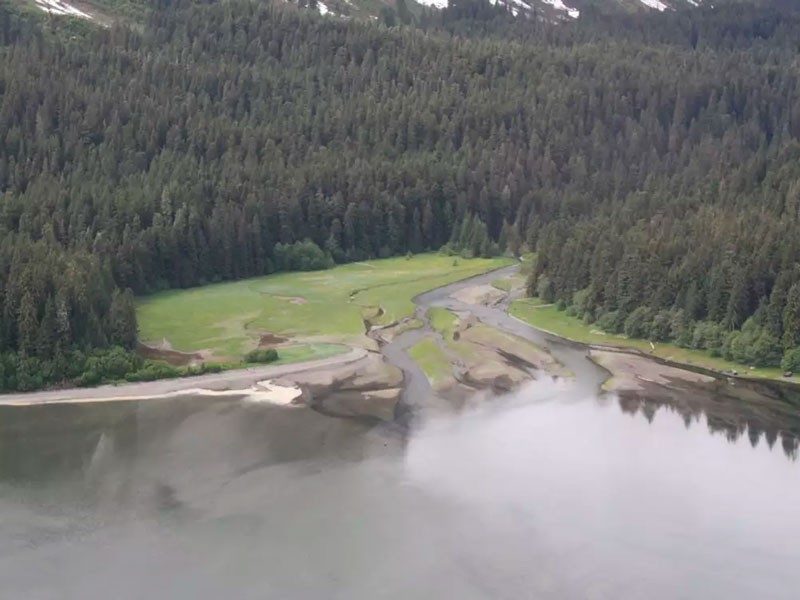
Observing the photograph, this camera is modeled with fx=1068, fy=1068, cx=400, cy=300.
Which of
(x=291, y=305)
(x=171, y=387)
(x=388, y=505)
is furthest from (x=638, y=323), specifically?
(x=388, y=505)

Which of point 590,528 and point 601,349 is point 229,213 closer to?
point 601,349

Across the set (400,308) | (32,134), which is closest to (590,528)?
(400,308)

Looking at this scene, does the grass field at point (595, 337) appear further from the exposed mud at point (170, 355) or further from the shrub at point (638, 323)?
the exposed mud at point (170, 355)

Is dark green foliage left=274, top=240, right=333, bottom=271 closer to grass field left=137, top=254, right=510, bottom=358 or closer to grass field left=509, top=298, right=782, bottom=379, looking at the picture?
grass field left=137, top=254, right=510, bottom=358

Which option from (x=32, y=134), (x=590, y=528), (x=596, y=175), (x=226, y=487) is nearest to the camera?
(x=590, y=528)

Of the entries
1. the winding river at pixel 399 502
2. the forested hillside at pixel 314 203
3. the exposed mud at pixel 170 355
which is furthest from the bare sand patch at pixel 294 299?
the winding river at pixel 399 502

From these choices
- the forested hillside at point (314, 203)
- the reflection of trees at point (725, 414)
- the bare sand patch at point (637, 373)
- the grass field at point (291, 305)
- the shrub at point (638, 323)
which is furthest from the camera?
the shrub at point (638, 323)

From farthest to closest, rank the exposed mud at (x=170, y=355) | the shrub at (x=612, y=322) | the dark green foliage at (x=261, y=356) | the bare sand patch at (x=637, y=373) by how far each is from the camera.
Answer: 1. the shrub at (x=612, y=322)
2. the dark green foliage at (x=261, y=356)
3. the exposed mud at (x=170, y=355)
4. the bare sand patch at (x=637, y=373)
